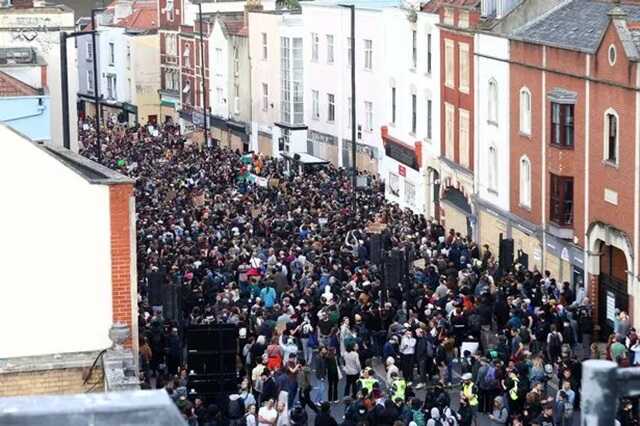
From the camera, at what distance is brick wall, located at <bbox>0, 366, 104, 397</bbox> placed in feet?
51.8

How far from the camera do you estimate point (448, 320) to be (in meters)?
29.5

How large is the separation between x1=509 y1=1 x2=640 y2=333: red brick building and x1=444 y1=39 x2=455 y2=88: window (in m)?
8.11

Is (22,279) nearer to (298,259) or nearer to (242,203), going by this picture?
(298,259)

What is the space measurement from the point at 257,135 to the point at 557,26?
42.4 m

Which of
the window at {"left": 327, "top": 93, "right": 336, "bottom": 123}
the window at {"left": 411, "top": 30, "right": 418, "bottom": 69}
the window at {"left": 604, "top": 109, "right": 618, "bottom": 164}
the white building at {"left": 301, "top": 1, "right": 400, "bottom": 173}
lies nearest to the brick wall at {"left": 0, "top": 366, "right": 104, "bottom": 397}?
the window at {"left": 604, "top": 109, "right": 618, "bottom": 164}

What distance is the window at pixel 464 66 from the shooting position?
50.0 m

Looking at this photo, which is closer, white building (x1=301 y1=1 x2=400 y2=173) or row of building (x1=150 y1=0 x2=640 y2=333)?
row of building (x1=150 y1=0 x2=640 y2=333)

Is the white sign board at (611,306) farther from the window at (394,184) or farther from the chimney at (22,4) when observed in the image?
the chimney at (22,4)

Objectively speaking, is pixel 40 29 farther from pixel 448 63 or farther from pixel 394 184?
pixel 448 63

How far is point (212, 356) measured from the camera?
21.4 metres

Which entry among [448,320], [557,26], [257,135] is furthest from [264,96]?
[448,320]

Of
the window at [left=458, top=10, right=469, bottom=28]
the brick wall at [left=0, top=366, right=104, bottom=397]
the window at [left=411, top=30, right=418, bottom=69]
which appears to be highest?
the window at [left=458, top=10, right=469, bottom=28]

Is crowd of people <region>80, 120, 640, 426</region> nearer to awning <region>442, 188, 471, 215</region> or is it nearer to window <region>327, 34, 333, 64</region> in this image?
awning <region>442, 188, 471, 215</region>

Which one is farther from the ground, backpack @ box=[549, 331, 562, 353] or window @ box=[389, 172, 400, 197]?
backpack @ box=[549, 331, 562, 353]
